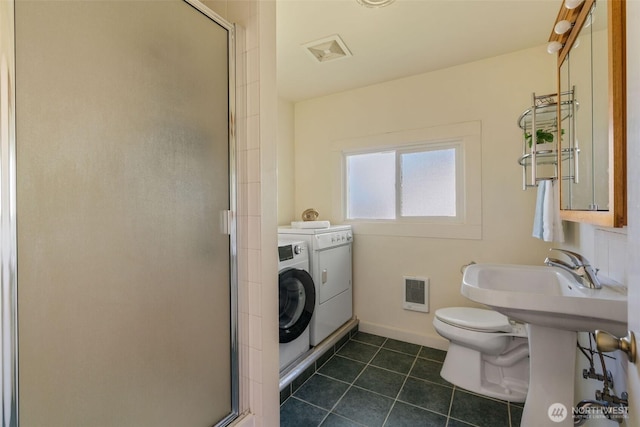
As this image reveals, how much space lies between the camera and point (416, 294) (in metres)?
2.41

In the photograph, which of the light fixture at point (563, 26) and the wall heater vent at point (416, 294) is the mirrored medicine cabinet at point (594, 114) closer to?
the light fixture at point (563, 26)

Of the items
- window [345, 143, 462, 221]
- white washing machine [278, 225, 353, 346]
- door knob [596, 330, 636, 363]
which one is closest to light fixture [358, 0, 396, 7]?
window [345, 143, 462, 221]

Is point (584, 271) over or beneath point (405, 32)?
beneath

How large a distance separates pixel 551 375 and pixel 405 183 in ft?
5.63

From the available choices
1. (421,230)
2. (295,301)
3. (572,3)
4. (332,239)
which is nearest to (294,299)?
(295,301)

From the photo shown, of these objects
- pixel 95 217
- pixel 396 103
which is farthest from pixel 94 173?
pixel 396 103

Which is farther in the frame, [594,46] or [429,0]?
[429,0]

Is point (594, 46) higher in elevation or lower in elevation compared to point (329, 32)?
lower

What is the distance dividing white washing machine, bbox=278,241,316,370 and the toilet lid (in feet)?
3.05

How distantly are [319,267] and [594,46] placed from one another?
1843 millimetres

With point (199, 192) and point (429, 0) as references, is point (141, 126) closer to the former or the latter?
point (199, 192)

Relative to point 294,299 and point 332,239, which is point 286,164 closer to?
point 332,239

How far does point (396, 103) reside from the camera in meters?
2.48

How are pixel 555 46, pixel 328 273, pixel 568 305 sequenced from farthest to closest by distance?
pixel 328 273 → pixel 555 46 → pixel 568 305
